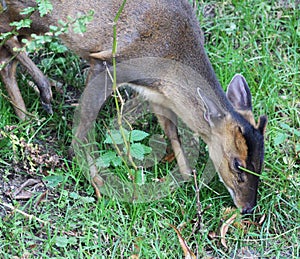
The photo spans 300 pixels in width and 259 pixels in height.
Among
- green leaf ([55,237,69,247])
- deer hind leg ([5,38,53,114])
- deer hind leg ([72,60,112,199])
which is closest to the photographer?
green leaf ([55,237,69,247])

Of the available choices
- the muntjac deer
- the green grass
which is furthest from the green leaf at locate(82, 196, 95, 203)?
the muntjac deer

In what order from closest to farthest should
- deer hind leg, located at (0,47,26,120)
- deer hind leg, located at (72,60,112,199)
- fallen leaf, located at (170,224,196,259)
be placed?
fallen leaf, located at (170,224,196,259) → deer hind leg, located at (72,60,112,199) → deer hind leg, located at (0,47,26,120)

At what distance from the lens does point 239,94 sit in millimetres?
5438

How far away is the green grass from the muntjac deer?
21 centimetres

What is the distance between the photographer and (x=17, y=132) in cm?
A: 545

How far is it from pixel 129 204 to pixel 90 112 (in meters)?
0.84

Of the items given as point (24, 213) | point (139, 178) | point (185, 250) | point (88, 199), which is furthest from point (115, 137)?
point (185, 250)

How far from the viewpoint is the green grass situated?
475 centimetres

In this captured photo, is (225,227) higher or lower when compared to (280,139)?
lower

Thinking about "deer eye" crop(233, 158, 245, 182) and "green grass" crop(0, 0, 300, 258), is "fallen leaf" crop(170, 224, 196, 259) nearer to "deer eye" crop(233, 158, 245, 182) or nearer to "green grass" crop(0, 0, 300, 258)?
"green grass" crop(0, 0, 300, 258)

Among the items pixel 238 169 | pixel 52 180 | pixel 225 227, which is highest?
pixel 52 180

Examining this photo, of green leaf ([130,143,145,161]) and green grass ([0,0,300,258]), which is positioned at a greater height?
green leaf ([130,143,145,161])

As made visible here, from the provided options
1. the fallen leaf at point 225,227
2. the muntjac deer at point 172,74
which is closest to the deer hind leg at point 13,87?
the muntjac deer at point 172,74

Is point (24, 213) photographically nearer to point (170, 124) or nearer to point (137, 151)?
point (137, 151)
